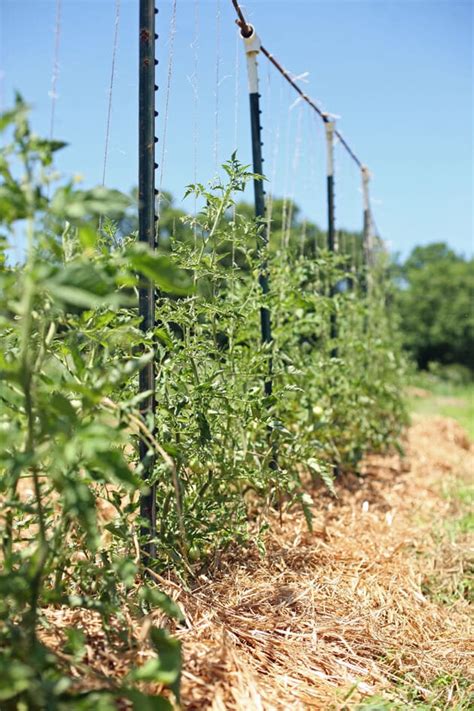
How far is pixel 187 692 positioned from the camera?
1.57 metres

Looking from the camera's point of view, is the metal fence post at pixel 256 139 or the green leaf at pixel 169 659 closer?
the green leaf at pixel 169 659

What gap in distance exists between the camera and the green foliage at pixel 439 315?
72.9 feet

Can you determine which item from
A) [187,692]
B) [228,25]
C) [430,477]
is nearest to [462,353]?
[430,477]

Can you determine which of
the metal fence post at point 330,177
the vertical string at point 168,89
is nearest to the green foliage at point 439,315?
the metal fence post at point 330,177

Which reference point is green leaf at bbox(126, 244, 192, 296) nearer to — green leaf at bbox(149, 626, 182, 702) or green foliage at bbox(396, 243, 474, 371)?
green leaf at bbox(149, 626, 182, 702)

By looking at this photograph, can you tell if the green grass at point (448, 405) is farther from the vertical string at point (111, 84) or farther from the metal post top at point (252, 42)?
the vertical string at point (111, 84)

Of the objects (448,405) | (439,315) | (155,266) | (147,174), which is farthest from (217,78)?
(439,315)

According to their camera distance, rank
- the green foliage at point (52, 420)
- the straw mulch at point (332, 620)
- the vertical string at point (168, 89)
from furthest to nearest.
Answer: the vertical string at point (168, 89) → the straw mulch at point (332, 620) → the green foliage at point (52, 420)

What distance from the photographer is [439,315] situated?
2241cm

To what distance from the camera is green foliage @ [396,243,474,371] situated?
22.2 m

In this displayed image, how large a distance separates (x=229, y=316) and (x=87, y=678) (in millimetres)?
1268

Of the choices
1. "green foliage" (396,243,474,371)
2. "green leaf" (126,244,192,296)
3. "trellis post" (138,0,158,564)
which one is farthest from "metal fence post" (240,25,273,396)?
"green foliage" (396,243,474,371)

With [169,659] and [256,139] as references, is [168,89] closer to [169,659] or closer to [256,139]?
[256,139]

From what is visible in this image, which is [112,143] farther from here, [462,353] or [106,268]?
[462,353]
